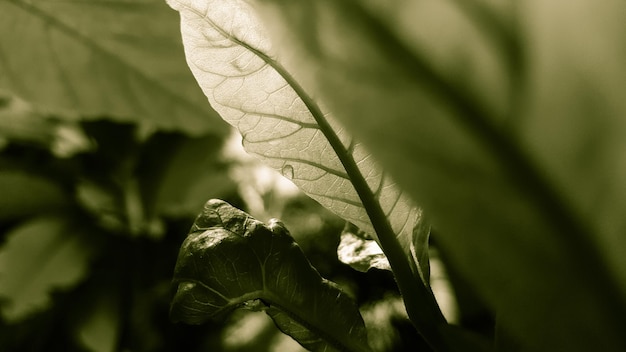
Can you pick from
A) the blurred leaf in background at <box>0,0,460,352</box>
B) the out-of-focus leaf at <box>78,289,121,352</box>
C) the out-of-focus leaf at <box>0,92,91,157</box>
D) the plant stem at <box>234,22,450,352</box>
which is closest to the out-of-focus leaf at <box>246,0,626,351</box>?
the plant stem at <box>234,22,450,352</box>

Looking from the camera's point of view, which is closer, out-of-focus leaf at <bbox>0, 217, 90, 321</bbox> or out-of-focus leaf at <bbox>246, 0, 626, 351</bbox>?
out-of-focus leaf at <bbox>246, 0, 626, 351</bbox>

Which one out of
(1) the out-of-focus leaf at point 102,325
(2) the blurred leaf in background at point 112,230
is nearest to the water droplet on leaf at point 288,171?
(2) the blurred leaf in background at point 112,230

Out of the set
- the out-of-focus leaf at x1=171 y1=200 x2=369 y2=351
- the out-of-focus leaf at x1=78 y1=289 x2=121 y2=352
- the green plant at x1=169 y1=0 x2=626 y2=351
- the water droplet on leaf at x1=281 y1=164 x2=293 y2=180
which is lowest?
the out-of-focus leaf at x1=78 y1=289 x2=121 y2=352

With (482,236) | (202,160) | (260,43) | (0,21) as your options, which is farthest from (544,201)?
(202,160)

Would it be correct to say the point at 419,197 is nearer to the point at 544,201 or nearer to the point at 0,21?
the point at 544,201

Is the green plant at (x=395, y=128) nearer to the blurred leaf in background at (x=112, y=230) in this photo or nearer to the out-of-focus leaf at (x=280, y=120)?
the out-of-focus leaf at (x=280, y=120)

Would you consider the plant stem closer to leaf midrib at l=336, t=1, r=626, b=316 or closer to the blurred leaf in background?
leaf midrib at l=336, t=1, r=626, b=316
